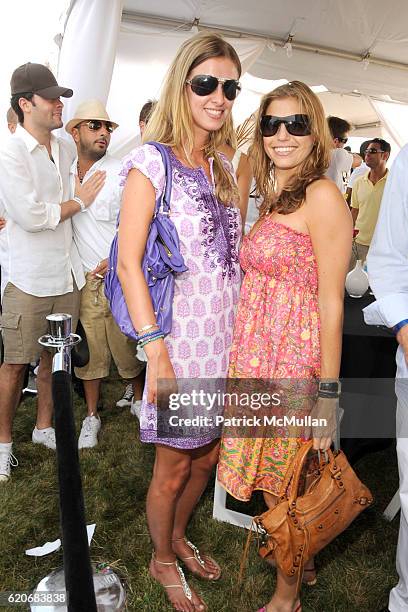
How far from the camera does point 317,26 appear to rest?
6344 millimetres

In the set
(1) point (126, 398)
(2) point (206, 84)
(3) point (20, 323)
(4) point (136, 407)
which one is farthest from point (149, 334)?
(1) point (126, 398)

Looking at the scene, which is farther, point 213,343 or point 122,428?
point 122,428

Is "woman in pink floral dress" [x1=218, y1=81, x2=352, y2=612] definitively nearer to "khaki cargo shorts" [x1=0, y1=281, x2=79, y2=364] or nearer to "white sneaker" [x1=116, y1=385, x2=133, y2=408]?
"khaki cargo shorts" [x1=0, y1=281, x2=79, y2=364]

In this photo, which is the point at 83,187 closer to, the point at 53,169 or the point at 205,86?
the point at 53,169

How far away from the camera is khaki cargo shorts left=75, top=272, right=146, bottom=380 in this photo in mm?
3324

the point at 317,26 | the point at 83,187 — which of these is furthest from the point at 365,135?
the point at 83,187

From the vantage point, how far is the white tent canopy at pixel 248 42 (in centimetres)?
407

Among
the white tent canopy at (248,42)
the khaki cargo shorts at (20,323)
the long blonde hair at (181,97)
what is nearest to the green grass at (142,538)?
the khaki cargo shorts at (20,323)

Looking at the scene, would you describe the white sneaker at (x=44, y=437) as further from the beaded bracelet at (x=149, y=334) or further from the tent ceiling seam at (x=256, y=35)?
the tent ceiling seam at (x=256, y=35)

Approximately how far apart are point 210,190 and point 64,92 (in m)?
1.61

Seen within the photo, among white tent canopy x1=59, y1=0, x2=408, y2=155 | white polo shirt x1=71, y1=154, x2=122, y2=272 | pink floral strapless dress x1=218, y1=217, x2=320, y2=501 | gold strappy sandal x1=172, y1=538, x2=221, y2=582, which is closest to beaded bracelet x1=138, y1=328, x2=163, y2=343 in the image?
pink floral strapless dress x1=218, y1=217, x2=320, y2=501

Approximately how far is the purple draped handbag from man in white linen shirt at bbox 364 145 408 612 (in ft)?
2.05

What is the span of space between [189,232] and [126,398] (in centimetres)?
247

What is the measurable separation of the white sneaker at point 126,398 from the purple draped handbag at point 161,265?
7.41ft
